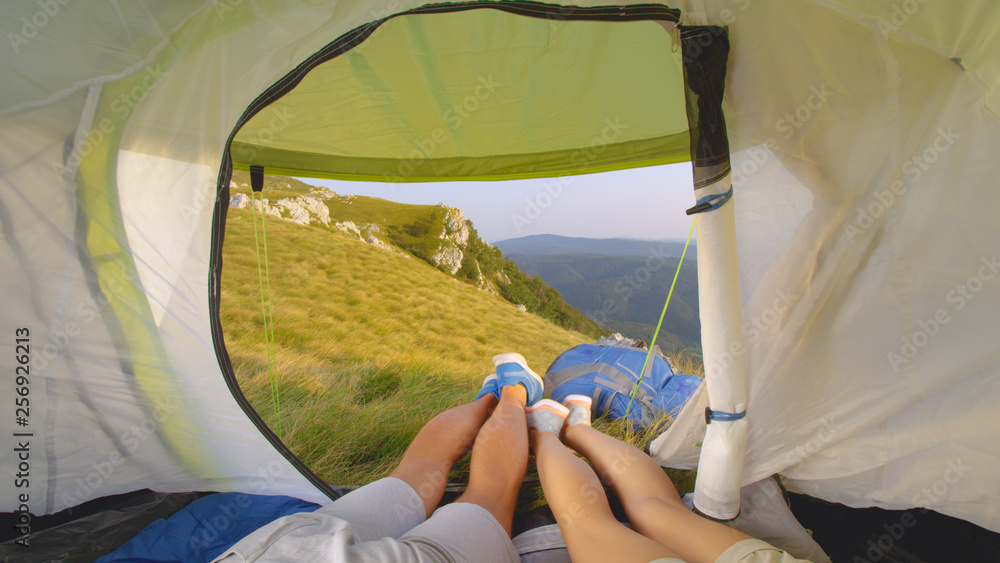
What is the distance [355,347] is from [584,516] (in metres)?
3.32

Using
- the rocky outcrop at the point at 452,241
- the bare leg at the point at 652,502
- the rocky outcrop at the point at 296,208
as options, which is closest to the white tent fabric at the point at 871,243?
the bare leg at the point at 652,502

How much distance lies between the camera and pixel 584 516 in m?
0.85

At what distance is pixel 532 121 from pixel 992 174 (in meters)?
1.29

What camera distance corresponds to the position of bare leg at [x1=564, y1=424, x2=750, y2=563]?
73 centimetres

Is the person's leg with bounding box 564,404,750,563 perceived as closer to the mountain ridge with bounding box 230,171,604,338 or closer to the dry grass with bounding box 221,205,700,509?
the dry grass with bounding box 221,205,700,509

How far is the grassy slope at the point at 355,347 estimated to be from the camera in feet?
5.14

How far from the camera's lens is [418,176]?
209 cm

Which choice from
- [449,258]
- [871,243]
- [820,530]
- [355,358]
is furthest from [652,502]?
[449,258]

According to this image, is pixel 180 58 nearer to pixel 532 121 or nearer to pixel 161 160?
pixel 161 160

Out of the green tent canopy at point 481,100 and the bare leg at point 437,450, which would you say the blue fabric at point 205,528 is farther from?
the green tent canopy at point 481,100

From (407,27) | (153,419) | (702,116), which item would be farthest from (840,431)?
(153,419)

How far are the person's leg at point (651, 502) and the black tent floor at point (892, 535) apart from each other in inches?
16.6

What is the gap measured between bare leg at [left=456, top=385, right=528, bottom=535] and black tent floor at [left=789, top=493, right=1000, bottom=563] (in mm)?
738

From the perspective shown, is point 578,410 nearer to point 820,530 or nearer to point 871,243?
point 820,530
